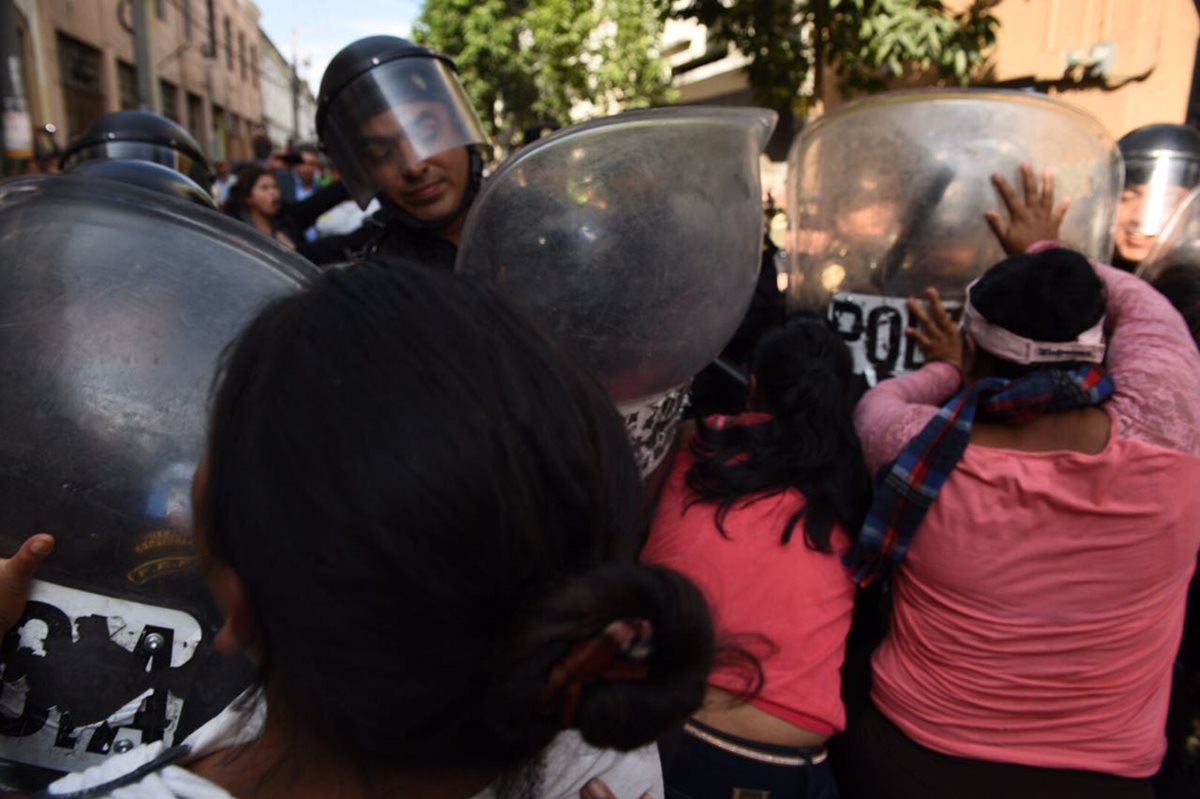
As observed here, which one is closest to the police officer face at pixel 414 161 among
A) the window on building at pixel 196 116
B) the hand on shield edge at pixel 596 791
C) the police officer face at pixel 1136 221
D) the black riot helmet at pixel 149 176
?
the black riot helmet at pixel 149 176

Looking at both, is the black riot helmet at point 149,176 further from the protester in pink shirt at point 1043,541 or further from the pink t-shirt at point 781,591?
the protester in pink shirt at point 1043,541

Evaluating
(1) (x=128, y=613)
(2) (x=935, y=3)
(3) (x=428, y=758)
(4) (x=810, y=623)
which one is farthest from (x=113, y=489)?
(2) (x=935, y=3)

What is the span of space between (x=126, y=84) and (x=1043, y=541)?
20653 millimetres

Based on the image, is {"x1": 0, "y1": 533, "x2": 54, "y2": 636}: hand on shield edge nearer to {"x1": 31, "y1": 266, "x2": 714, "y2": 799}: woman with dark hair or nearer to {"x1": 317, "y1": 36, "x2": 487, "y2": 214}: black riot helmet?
{"x1": 31, "y1": 266, "x2": 714, "y2": 799}: woman with dark hair

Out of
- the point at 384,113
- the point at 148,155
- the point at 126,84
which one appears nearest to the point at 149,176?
the point at 384,113

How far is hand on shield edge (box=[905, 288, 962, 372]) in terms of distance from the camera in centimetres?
168

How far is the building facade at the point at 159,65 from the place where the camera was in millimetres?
11945

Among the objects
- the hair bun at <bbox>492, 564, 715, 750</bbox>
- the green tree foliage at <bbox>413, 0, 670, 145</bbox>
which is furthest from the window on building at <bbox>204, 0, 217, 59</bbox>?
the hair bun at <bbox>492, 564, 715, 750</bbox>

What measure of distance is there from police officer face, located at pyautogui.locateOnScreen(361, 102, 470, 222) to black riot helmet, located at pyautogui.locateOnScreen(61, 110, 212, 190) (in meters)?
0.98

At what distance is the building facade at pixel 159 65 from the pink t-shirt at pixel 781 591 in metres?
6.22

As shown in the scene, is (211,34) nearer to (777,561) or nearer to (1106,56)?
(1106,56)

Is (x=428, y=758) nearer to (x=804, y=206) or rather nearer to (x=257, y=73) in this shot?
(x=804, y=206)

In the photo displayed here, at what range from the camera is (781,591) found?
147cm

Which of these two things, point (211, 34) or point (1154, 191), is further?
point (211, 34)
